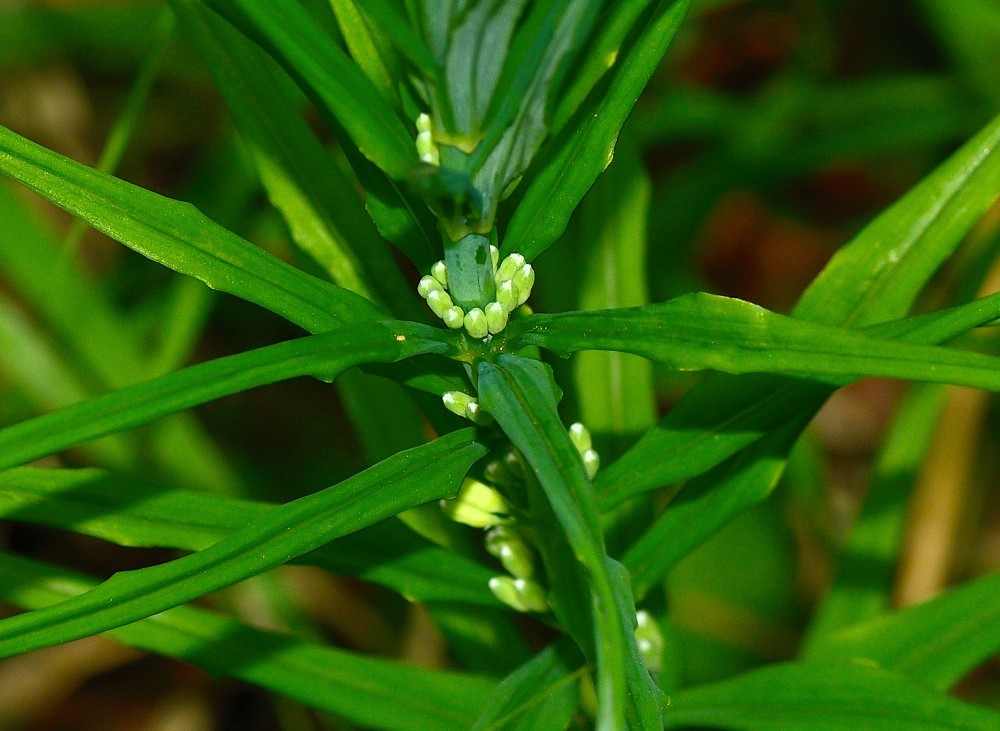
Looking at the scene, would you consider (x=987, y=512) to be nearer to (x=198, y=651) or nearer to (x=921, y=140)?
(x=921, y=140)

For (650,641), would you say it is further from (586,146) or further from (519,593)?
(586,146)

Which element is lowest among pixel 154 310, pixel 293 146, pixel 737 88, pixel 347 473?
pixel 293 146

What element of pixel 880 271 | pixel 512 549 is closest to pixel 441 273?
pixel 512 549

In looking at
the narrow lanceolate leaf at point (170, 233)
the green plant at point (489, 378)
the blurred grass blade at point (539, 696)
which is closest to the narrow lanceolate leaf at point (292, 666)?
the green plant at point (489, 378)

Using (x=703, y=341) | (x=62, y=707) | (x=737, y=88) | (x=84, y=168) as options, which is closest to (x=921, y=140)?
(x=737, y=88)

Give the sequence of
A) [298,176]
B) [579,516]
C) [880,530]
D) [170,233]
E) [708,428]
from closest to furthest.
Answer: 1. [579,516]
2. [170,233]
3. [708,428]
4. [298,176]
5. [880,530]
